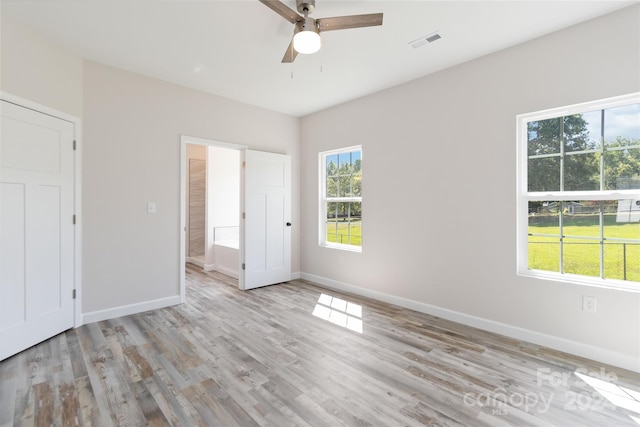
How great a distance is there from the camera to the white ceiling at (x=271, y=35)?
2.25 metres

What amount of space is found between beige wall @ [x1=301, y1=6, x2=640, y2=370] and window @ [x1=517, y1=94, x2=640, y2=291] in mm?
122

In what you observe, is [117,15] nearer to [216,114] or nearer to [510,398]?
[216,114]

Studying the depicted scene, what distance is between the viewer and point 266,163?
14.9 feet

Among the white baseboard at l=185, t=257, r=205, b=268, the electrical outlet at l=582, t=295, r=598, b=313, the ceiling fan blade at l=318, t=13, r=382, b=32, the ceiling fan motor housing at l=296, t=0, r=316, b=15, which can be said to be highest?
the ceiling fan motor housing at l=296, t=0, r=316, b=15

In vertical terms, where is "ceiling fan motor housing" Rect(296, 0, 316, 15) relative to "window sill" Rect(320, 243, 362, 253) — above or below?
above

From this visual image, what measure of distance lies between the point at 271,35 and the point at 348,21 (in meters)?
0.86

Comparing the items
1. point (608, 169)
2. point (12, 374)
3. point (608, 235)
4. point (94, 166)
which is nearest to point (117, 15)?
point (94, 166)

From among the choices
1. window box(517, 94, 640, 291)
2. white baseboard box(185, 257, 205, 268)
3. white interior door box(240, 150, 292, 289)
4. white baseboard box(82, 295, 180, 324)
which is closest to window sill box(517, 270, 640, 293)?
window box(517, 94, 640, 291)

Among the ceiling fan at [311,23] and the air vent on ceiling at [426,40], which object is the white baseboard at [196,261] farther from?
the air vent on ceiling at [426,40]

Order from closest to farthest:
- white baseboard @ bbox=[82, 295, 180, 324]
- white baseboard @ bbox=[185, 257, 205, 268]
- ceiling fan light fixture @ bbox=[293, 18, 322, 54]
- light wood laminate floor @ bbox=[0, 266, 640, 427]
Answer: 1. light wood laminate floor @ bbox=[0, 266, 640, 427]
2. ceiling fan light fixture @ bbox=[293, 18, 322, 54]
3. white baseboard @ bbox=[82, 295, 180, 324]
4. white baseboard @ bbox=[185, 257, 205, 268]

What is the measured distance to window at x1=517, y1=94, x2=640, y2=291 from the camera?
7.60 feet

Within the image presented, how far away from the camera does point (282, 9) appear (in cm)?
196

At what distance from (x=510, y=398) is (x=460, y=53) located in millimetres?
2986

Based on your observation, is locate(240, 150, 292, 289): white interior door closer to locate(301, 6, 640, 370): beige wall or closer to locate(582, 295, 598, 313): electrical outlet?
locate(301, 6, 640, 370): beige wall
